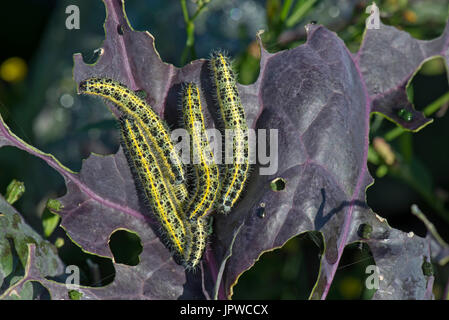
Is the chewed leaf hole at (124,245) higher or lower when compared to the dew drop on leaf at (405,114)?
lower
